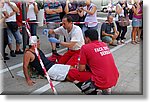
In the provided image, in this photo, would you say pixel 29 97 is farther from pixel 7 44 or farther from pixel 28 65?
pixel 7 44

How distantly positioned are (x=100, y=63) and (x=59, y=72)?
87 cm

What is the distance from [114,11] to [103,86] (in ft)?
13.6

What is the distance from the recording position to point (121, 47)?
6074 millimetres

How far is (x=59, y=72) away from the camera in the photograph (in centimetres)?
357

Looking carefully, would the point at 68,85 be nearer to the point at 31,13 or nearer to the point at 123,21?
the point at 31,13

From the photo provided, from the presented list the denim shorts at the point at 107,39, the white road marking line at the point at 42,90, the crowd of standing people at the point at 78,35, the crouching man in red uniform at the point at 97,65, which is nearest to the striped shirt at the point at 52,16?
the crowd of standing people at the point at 78,35

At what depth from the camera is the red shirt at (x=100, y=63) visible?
2.89m

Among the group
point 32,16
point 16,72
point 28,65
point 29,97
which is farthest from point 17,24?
point 29,97

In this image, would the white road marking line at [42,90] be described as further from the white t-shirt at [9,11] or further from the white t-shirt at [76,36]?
the white t-shirt at [9,11]

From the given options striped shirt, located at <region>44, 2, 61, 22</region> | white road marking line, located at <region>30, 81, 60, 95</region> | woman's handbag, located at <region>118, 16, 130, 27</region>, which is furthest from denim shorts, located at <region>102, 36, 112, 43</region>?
white road marking line, located at <region>30, 81, 60, 95</region>

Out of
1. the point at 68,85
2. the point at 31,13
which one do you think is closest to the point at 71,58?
the point at 68,85

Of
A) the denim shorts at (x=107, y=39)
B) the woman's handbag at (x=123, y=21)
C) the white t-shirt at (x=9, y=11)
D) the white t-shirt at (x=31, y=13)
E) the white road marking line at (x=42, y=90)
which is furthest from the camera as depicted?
the woman's handbag at (x=123, y=21)

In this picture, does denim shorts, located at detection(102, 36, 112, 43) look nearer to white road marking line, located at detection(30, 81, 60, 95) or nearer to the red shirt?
white road marking line, located at detection(30, 81, 60, 95)

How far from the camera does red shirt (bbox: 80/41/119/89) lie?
9.48 ft
